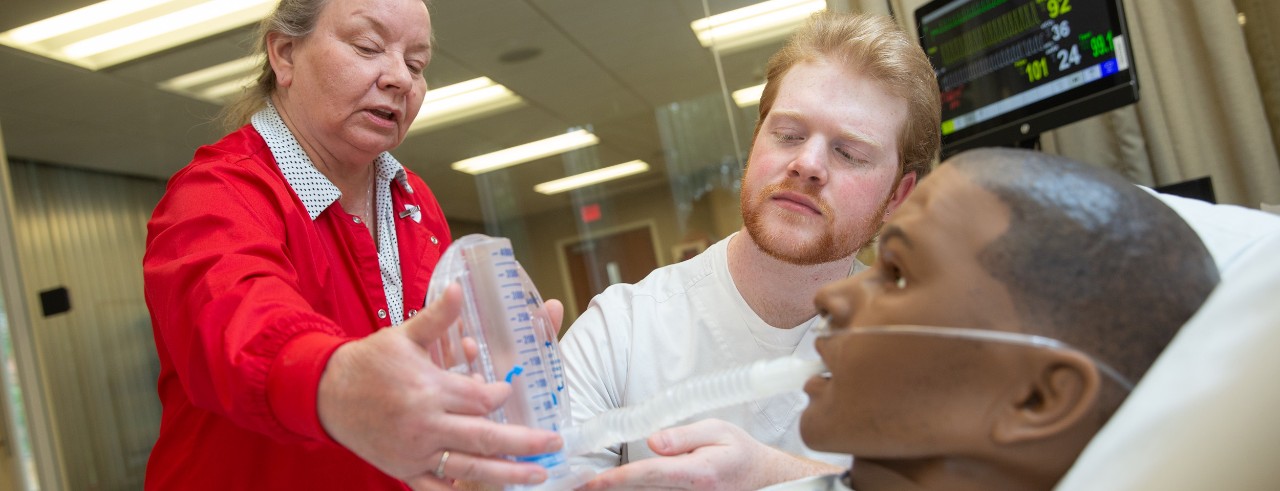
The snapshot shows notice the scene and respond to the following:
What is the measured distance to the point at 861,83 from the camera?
136 cm

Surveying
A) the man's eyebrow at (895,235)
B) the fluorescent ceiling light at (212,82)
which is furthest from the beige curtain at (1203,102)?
the fluorescent ceiling light at (212,82)

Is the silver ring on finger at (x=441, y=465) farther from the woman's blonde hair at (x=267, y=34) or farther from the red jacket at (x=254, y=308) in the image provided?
the woman's blonde hair at (x=267, y=34)

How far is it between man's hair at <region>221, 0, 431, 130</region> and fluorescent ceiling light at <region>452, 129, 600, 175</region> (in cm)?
278

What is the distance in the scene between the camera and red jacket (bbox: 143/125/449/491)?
0.81 meters

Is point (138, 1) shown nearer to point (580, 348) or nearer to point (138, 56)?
point (138, 56)

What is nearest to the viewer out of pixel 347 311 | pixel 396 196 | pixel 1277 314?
pixel 1277 314

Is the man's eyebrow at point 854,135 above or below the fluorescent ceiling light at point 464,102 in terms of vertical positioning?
below

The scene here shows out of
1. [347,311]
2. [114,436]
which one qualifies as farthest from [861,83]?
[114,436]

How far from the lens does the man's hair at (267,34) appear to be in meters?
1.36

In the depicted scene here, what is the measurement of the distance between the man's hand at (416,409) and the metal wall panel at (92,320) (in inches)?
127

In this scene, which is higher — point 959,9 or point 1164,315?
point 959,9

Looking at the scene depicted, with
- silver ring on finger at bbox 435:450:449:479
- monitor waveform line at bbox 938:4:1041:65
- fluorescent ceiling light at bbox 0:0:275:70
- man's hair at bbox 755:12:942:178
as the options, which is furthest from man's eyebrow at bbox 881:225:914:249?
fluorescent ceiling light at bbox 0:0:275:70

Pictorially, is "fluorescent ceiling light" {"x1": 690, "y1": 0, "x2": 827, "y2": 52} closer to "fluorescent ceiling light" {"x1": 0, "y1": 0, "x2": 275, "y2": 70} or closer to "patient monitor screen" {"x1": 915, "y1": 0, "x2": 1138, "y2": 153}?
"patient monitor screen" {"x1": 915, "y1": 0, "x2": 1138, "y2": 153}

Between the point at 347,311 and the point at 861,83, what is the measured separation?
2.64 ft
